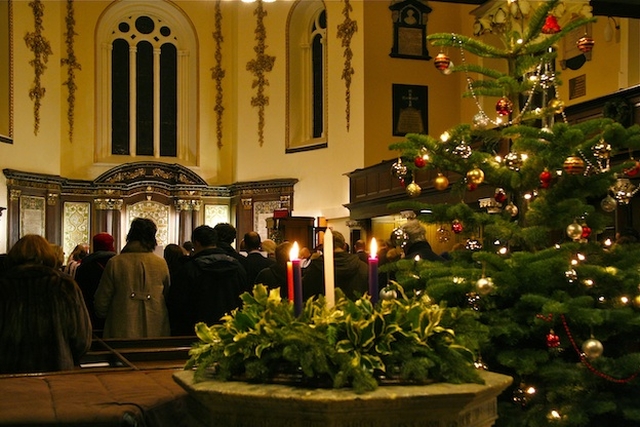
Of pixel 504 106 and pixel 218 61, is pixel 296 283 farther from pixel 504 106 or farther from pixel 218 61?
pixel 218 61

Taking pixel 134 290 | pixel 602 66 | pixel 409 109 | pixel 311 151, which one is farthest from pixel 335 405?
pixel 311 151

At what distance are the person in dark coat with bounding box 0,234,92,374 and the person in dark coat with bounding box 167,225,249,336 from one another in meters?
1.53

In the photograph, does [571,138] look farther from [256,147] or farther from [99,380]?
[256,147]

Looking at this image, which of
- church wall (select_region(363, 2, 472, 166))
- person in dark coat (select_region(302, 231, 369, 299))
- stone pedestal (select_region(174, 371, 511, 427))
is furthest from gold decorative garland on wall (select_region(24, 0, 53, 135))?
stone pedestal (select_region(174, 371, 511, 427))

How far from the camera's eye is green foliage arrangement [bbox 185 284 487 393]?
2.16 m

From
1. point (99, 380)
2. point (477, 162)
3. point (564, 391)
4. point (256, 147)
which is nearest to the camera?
point (99, 380)

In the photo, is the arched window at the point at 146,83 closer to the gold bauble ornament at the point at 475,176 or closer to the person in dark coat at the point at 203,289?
the person in dark coat at the point at 203,289

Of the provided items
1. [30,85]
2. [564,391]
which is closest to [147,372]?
[564,391]

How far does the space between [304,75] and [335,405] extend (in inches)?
699

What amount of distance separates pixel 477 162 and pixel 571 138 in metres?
0.44

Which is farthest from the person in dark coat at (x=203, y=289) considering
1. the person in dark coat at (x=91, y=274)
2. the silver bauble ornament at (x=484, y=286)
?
the silver bauble ornament at (x=484, y=286)

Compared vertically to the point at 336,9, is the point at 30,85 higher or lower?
lower

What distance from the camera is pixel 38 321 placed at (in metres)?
3.93

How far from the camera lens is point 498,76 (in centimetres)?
407
